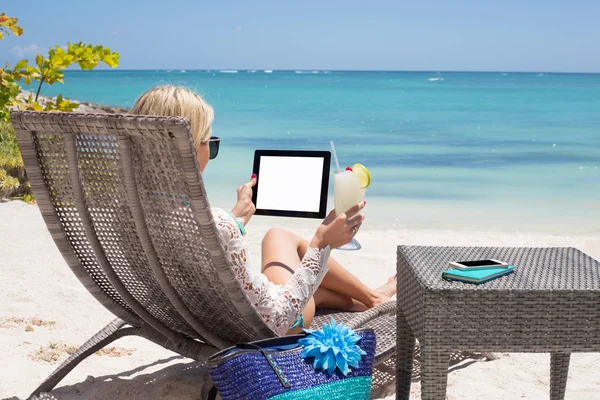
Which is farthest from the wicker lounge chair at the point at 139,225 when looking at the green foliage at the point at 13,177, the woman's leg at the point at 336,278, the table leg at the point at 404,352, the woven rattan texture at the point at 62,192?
the green foliage at the point at 13,177

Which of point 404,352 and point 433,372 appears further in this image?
point 404,352

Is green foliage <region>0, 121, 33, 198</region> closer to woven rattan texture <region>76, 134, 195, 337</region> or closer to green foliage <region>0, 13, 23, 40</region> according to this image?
green foliage <region>0, 13, 23, 40</region>

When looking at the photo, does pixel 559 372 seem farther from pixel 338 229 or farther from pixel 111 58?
pixel 111 58

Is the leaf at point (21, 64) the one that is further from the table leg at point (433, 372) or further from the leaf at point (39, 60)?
the table leg at point (433, 372)

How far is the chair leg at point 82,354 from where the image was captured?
242cm

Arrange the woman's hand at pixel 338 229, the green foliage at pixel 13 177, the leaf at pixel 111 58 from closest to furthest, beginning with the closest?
the woman's hand at pixel 338 229 < the leaf at pixel 111 58 < the green foliage at pixel 13 177

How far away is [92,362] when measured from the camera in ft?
9.48

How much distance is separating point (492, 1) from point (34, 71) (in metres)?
59.5

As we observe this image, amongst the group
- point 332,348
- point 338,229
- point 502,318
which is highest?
point 338,229

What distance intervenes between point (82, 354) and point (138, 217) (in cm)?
70

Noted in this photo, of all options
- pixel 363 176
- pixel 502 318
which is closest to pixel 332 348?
pixel 502 318

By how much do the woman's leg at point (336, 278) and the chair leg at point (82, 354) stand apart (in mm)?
574

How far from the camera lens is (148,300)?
233cm

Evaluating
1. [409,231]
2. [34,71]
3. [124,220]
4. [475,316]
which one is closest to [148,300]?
[124,220]
